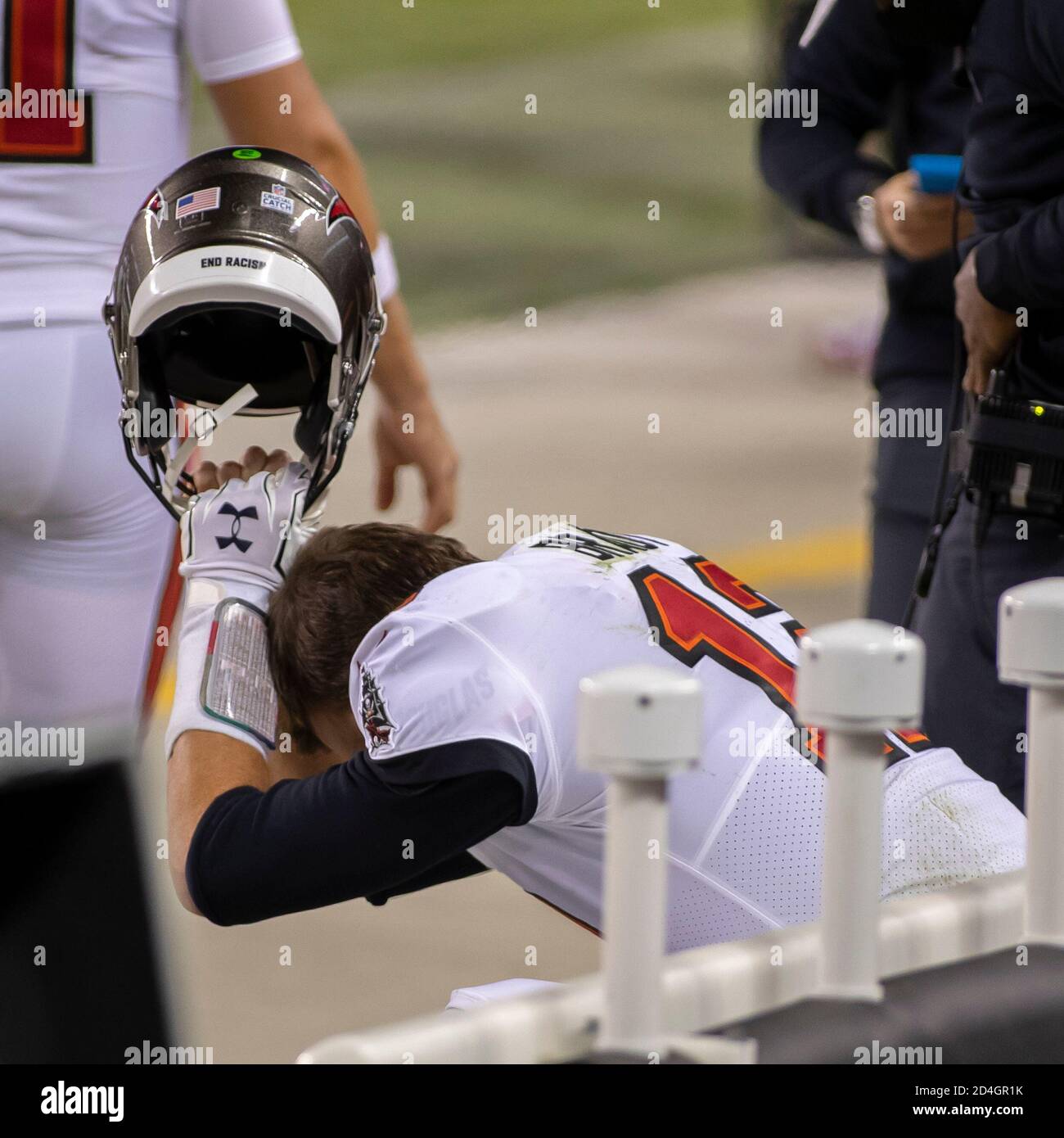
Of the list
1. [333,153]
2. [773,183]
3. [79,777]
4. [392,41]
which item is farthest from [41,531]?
[392,41]

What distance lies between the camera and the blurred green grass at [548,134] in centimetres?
1080

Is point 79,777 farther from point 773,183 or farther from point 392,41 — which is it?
point 392,41

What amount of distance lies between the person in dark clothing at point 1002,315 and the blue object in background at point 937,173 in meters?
0.18

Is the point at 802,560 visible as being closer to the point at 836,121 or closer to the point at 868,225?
the point at 836,121

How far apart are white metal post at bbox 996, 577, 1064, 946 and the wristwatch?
1367 mm

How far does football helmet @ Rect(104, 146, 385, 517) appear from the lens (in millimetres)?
1485

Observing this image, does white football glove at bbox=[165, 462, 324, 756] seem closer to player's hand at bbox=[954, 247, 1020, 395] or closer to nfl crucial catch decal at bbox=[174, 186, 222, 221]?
nfl crucial catch decal at bbox=[174, 186, 222, 221]

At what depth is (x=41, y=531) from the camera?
1.68 m

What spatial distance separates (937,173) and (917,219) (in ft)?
0.21

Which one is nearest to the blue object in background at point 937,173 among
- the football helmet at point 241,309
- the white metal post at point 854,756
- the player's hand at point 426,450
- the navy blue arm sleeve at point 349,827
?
the player's hand at point 426,450

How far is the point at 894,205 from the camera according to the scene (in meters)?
2.18

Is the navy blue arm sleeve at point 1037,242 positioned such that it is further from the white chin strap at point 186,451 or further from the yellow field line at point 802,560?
the yellow field line at point 802,560
